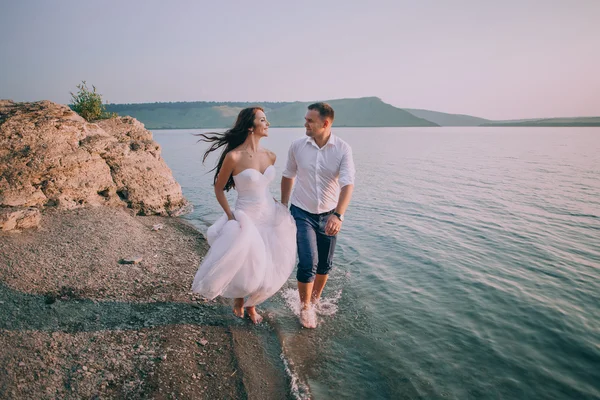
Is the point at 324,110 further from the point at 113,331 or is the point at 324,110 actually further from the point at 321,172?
the point at 113,331

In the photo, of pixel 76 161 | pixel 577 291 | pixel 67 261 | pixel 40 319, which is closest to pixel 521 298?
pixel 577 291

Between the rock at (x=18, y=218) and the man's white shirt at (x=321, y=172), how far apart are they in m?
5.77

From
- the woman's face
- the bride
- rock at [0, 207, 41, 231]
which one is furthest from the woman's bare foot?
rock at [0, 207, 41, 231]

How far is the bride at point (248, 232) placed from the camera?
4008 mm

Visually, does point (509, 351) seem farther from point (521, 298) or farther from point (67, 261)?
point (67, 261)

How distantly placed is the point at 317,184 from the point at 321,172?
0.18m

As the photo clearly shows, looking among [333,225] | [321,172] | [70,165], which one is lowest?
[70,165]

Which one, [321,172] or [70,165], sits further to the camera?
[70,165]

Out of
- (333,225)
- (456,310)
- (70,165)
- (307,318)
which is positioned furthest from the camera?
(70,165)

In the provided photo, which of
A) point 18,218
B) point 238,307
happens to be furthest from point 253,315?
point 18,218

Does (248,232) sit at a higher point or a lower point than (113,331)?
Result: higher

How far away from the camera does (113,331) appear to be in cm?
413

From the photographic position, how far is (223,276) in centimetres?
400

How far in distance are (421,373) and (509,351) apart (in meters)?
1.56
